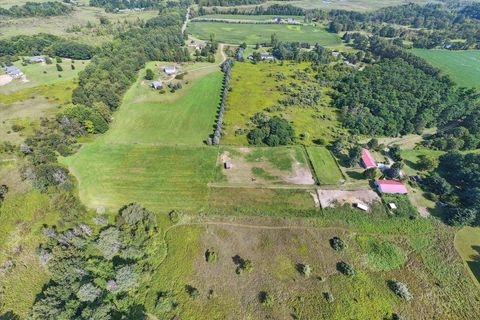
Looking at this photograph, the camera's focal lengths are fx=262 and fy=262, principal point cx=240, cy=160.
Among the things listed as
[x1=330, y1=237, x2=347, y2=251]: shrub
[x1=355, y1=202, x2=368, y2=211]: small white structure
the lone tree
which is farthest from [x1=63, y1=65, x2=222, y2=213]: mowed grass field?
[x1=355, y1=202, x2=368, y2=211]: small white structure

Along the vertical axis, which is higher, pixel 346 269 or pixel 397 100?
pixel 397 100

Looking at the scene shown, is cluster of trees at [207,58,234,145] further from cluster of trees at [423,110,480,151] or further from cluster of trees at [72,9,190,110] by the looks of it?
cluster of trees at [423,110,480,151]

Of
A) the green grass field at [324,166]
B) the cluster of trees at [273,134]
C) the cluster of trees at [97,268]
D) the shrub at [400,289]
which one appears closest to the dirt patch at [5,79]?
the cluster of trees at [97,268]

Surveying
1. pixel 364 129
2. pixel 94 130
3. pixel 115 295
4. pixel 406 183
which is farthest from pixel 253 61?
pixel 115 295

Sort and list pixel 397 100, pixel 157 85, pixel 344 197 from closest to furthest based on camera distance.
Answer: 1. pixel 344 197
2. pixel 397 100
3. pixel 157 85

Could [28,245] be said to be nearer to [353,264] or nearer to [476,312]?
[353,264]

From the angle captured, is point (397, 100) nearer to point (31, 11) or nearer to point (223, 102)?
point (223, 102)

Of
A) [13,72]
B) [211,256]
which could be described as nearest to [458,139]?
[211,256]

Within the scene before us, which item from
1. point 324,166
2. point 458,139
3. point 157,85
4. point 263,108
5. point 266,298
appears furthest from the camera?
point 157,85
